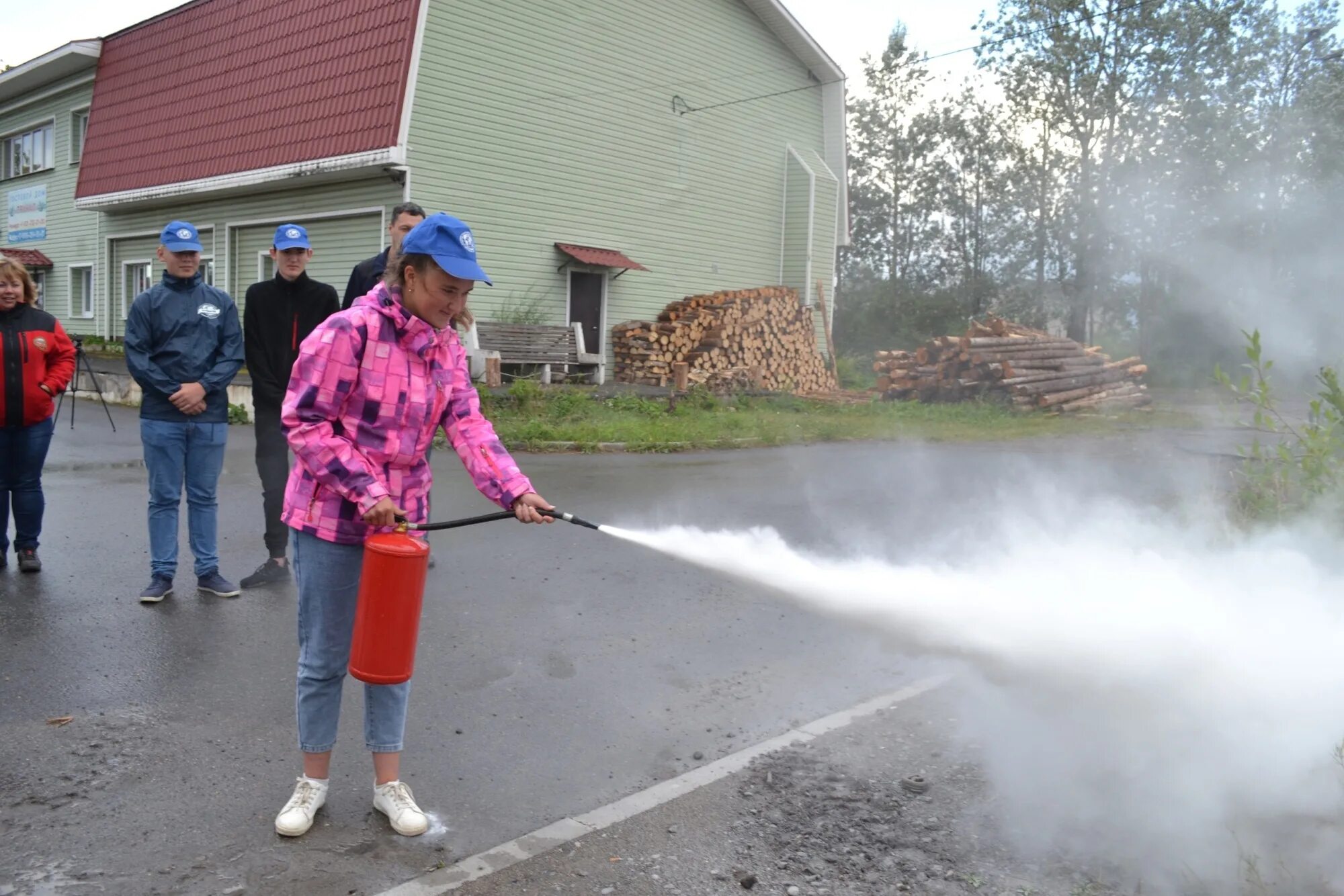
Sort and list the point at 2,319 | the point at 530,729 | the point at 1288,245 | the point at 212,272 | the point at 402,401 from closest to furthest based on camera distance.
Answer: the point at 402,401
the point at 530,729
the point at 2,319
the point at 1288,245
the point at 212,272

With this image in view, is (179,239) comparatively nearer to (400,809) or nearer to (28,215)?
(400,809)

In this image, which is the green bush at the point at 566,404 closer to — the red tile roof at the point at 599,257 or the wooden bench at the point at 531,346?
the wooden bench at the point at 531,346

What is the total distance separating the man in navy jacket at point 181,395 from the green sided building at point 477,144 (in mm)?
10756

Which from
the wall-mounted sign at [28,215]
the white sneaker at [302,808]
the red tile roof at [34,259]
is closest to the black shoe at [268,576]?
the white sneaker at [302,808]

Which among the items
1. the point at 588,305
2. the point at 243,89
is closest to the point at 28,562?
the point at 243,89

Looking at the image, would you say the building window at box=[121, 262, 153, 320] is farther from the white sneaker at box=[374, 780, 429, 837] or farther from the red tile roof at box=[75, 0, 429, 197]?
the white sneaker at box=[374, 780, 429, 837]

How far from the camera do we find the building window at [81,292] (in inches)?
989

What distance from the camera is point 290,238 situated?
621cm

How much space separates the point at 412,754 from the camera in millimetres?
4066

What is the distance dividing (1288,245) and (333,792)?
44.8ft

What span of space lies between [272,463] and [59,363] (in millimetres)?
1439

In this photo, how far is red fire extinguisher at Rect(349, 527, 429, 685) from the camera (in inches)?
126

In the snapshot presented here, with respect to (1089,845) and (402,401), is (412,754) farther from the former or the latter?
(1089,845)

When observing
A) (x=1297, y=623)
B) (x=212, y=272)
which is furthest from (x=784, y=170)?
(x=1297, y=623)
